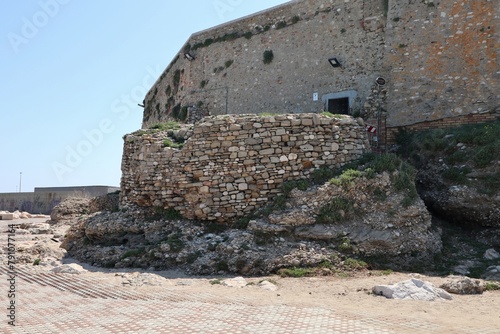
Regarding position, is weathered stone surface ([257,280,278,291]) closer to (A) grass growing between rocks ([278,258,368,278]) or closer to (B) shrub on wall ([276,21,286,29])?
(A) grass growing between rocks ([278,258,368,278])

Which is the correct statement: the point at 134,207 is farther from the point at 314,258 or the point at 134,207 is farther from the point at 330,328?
the point at 330,328

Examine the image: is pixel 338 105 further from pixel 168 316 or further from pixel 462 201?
pixel 168 316

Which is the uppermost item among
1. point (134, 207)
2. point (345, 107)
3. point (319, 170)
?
point (345, 107)

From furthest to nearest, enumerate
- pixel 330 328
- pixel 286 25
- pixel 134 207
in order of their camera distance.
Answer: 1. pixel 286 25
2. pixel 134 207
3. pixel 330 328

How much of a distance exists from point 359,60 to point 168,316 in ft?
41.5

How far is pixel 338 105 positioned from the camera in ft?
55.0

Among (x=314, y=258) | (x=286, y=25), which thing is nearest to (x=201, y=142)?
(x=314, y=258)

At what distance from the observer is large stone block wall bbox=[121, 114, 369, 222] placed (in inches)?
456

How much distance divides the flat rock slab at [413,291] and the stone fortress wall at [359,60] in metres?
7.55

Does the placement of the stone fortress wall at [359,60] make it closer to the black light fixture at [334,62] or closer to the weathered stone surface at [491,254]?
the black light fixture at [334,62]

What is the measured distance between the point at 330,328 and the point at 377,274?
13.6 feet

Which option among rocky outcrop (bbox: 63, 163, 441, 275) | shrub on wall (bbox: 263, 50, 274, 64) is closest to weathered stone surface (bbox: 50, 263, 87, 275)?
rocky outcrop (bbox: 63, 163, 441, 275)

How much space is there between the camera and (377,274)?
942cm

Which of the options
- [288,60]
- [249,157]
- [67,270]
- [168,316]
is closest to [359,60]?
[288,60]
